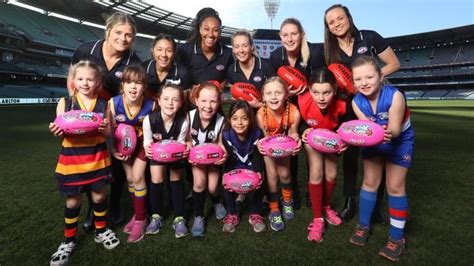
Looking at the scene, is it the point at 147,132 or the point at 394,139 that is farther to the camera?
the point at 147,132

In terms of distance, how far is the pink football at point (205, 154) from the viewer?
2861mm

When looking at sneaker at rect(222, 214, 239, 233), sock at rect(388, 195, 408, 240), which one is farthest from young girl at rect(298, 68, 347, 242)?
sneaker at rect(222, 214, 239, 233)

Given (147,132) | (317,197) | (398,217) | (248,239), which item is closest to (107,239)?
(147,132)

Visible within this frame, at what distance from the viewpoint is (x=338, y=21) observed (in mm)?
3131

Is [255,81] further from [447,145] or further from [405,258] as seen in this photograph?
[447,145]

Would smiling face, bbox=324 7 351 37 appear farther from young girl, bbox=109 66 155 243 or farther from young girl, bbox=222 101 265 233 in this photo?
young girl, bbox=109 66 155 243

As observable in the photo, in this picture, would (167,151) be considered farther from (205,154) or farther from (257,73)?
(257,73)

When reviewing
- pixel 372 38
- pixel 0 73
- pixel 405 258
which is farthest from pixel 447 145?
pixel 0 73

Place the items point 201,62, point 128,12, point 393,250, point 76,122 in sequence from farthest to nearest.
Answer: point 128,12 < point 201,62 < point 393,250 < point 76,122

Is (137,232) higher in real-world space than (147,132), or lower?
lower

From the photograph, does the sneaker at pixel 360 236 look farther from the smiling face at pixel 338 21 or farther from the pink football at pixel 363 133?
the smiling face at pixel 338 21

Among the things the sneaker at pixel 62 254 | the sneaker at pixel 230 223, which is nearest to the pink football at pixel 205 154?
the sneaker at pixel 230 223

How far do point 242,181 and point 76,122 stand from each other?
1.46 meters

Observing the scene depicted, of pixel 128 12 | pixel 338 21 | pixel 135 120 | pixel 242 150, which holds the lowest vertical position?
pixel 242 150
